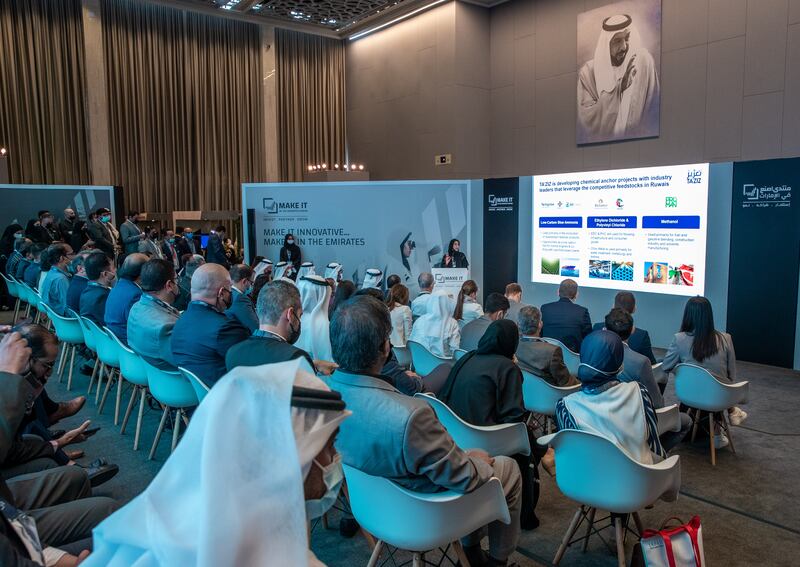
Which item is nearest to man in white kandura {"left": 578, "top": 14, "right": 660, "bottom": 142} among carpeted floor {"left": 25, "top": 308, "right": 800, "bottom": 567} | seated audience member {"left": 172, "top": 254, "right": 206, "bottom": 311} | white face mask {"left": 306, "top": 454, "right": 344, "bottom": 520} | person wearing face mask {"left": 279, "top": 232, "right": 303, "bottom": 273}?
person wearing face mask {"left": 279, "top": 232, "right": 303, "bottom": 273}

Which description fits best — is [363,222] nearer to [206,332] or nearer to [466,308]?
[466,308]

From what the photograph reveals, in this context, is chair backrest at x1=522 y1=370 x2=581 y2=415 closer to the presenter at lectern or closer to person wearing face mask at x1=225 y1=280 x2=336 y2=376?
person wearing face mask at x1=225 y1=280 x2=336 y2=376

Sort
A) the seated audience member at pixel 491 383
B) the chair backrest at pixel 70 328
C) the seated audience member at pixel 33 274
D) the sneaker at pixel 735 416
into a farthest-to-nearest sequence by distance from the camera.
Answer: the seated audience member at pixel 33 274
the chair backrest at pixel 70 328
the sneaker at pixel 735 416
the seated audience member at pixel 491 383

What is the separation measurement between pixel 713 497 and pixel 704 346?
1.09 metres

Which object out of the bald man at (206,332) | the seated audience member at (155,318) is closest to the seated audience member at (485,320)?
the bald man at (206,332)

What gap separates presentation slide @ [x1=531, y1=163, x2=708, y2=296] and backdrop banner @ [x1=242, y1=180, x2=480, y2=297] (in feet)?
4.72

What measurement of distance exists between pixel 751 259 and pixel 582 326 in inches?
121

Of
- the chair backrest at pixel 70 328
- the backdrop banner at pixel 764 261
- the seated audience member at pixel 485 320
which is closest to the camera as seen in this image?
the seated audience member at pixel 485 320

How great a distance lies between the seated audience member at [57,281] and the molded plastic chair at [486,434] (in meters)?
4.51

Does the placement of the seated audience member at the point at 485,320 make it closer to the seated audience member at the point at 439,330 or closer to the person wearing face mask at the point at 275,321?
the seated audience member at the point at 439,330

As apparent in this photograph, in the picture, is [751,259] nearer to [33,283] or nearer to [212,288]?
[212,288]

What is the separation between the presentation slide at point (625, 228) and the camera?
290 inches

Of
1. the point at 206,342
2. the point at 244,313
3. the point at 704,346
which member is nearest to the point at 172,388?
the point at 206,342

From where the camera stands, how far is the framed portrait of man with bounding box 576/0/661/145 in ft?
32.2
